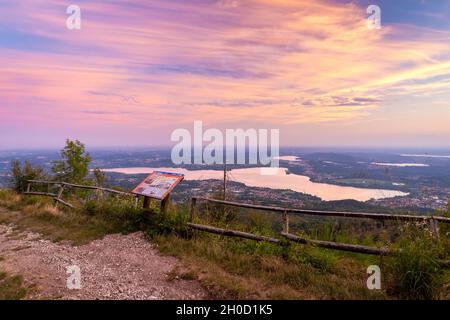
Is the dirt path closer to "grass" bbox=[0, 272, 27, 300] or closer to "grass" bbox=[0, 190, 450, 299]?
"grass" bbox=[0, 272, 27, 300]

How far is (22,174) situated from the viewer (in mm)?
16312

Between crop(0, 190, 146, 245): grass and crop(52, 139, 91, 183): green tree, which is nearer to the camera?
crop(0, 190, 146, 245): grass

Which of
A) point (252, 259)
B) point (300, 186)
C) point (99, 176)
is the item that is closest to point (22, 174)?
point (99, 176)

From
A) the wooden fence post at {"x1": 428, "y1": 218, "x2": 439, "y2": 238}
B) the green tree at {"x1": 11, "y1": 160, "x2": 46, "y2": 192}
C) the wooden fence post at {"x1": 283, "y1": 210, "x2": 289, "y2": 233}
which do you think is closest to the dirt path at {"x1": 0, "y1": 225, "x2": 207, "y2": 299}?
the wooden fence post at {"x1": 283, "y1": 210, "x2": 289, "y2": 233}

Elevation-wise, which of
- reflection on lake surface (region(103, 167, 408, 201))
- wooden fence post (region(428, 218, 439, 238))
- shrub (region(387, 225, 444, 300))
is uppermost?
wooden fence post (region(428, 218, 439, 238))

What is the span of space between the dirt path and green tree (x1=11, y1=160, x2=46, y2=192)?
9.70 meters

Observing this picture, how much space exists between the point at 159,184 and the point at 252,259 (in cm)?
349

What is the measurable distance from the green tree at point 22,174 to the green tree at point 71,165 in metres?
6.04

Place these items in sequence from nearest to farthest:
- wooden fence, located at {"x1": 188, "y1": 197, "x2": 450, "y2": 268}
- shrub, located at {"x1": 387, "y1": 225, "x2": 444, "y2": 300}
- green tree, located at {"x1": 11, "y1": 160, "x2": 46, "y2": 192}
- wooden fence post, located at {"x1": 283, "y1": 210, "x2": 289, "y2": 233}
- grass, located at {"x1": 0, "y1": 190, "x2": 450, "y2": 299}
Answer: shrub, located at {"x1": 387, "y1": 225, "x2": 444, "y2": 300} → grass, located at {"x1": 0, "y1": 190, "x2": 450, "y2": 299} → wooden fence, located at {"x1": 188, "y1": 197, "x2": 450, "y2": 268} → wooden fence post, located at {"x1": 283, "y1": 210, "x2": 289, "y2": 233} → green tree, located at {"x1": 11, "y1": 160, "x2": 46, "y2": 192}

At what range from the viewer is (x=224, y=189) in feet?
30.1

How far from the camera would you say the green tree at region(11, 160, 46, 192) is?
1609 centimetres

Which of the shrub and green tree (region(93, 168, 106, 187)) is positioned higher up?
the shrub

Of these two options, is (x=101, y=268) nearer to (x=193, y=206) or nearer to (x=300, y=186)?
(x=193, y=206)

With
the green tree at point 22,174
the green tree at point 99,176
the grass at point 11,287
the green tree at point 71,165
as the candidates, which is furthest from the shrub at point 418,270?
the green tree at point 71,165
